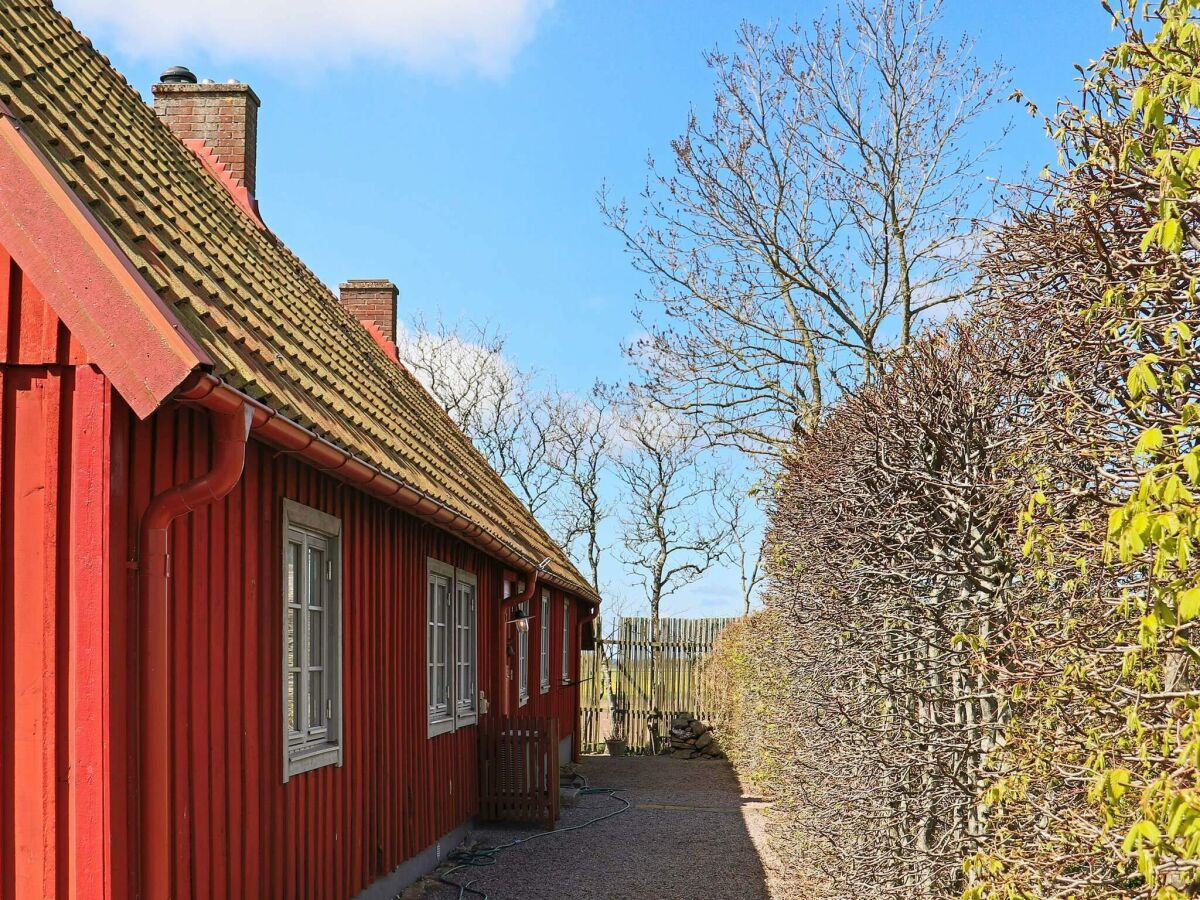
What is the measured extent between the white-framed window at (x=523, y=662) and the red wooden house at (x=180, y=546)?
13.3 ft

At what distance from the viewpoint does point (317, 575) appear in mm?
7641

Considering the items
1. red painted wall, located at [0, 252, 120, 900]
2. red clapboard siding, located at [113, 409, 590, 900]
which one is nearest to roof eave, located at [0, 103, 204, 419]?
red painted wall, located at [0, 252, 120, 900]

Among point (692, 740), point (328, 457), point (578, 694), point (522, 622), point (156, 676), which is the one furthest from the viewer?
point (692, 740)

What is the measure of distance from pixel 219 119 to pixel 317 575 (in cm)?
717

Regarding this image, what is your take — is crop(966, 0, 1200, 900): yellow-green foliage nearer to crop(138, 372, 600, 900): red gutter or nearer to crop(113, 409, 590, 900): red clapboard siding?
crop(138, 372, 600, 900): red gutter

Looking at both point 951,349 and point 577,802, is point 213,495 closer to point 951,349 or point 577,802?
point 951,349

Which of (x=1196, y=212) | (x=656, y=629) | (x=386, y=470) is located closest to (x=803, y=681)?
(x=386, y=470)

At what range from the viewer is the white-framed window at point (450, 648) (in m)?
10.8

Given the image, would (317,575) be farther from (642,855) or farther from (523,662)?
(523,662)

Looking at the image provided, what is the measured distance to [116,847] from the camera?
463cm

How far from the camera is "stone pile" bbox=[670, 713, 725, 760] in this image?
23250 mm

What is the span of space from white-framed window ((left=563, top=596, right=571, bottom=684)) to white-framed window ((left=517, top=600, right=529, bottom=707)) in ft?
15.0

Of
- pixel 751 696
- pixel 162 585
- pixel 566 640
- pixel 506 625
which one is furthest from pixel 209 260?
pixel 566 640

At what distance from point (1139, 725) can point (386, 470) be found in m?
5.22
